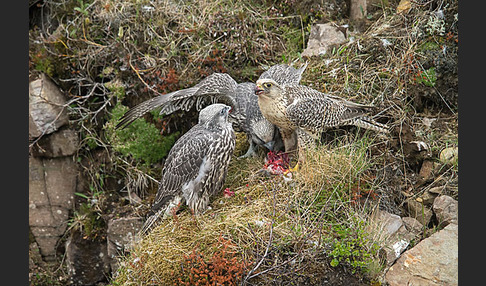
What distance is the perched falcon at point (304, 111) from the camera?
15.4ft

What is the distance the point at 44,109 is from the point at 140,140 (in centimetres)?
131

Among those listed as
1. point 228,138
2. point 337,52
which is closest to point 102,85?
point 228,138

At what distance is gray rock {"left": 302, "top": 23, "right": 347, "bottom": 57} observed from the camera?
5.98m

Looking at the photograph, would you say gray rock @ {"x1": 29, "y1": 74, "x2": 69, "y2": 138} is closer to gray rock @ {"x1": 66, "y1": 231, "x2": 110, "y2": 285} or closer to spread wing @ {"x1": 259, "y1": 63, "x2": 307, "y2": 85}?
gray rock @ {"x1": 66, "y1": 231, "x2": 110, "y2": 285}

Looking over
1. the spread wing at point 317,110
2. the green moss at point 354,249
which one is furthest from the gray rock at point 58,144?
the green moss at point 354,249

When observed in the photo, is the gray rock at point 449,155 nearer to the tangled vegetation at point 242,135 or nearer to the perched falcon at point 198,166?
the tangled vegetation at point 242,135

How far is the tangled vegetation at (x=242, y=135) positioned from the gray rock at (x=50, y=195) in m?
0.21

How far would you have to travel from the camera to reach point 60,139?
6312 mm

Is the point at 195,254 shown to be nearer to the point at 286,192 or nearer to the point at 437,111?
the point at 286,192

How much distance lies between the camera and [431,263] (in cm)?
Result: 401

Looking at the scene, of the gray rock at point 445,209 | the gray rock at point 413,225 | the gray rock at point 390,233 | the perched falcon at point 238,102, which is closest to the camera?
the gray rock at point 390,233

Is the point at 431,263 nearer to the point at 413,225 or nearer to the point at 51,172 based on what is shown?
the point at 413,225

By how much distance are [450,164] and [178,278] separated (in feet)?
9.15

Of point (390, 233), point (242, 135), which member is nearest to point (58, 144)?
point (242, 135)
